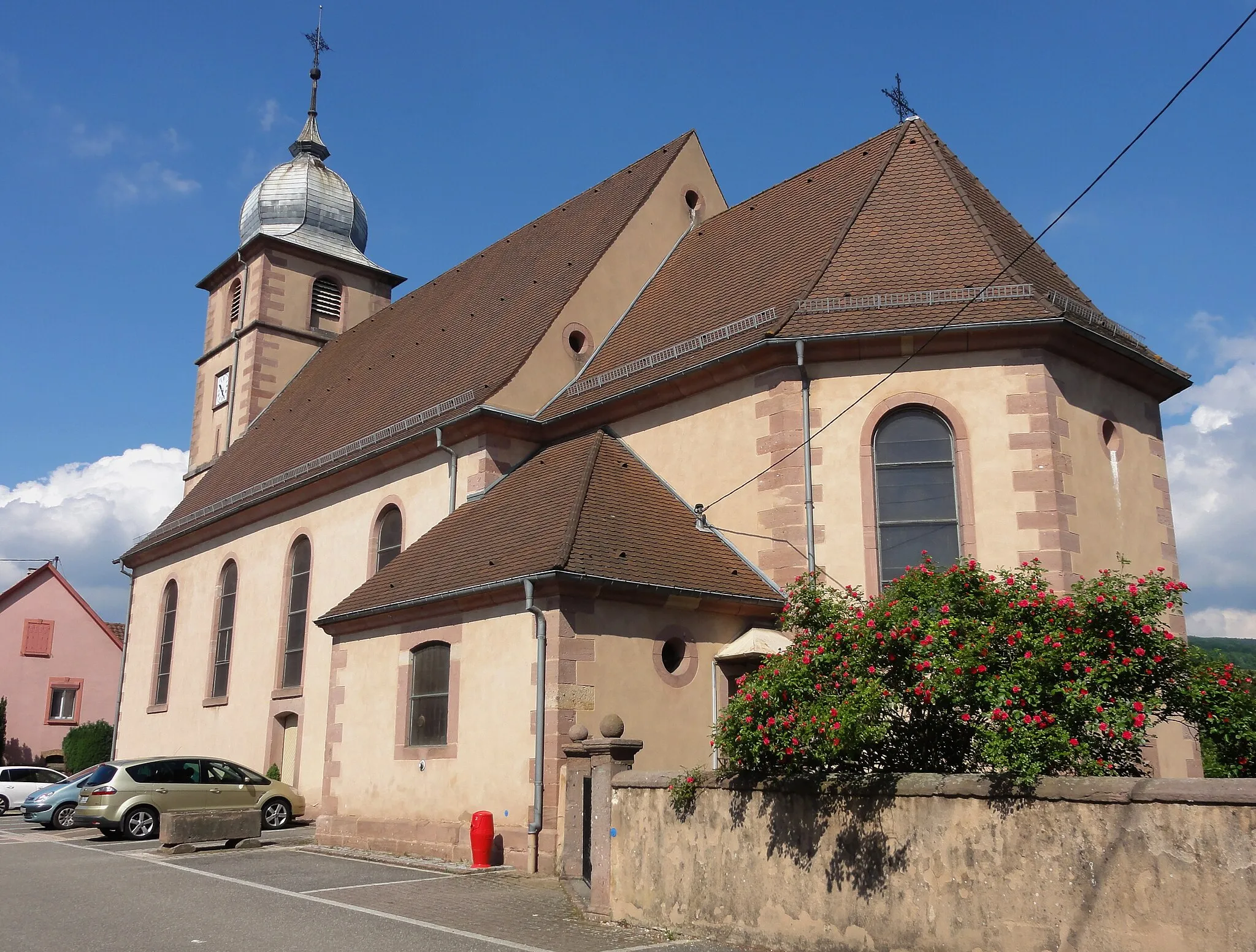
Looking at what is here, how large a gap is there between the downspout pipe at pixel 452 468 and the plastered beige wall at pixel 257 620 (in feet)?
0.80

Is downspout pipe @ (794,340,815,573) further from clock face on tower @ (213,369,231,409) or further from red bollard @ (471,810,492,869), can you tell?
clock face on tower @ (213,369,231,409)

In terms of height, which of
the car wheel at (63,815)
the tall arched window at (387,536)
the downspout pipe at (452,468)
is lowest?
the car wheel at (63,815)

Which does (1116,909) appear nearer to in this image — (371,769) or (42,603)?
(371,769)

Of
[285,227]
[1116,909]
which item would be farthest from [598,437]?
[285,227]

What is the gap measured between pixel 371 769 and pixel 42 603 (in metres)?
29.6

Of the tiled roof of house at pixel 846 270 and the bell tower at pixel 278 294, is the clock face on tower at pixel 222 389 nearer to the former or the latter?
the bell tower at pixel 278 294

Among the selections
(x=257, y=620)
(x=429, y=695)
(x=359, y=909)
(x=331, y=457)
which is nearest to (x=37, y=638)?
(x=257, y=620)

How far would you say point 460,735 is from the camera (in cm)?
1469

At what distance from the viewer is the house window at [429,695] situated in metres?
15.2

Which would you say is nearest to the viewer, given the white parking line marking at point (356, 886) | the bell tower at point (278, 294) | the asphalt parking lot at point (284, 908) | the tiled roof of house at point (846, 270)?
the asphalt parking lot at point (284, 908)

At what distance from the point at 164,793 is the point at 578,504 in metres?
9.45

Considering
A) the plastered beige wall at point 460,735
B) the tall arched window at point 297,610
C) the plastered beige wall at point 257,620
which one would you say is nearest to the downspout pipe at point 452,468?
the plastered beige wall at point 257,620

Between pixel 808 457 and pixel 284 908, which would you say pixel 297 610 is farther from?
pixel 284 908

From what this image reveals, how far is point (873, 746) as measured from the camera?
8.44 metres
